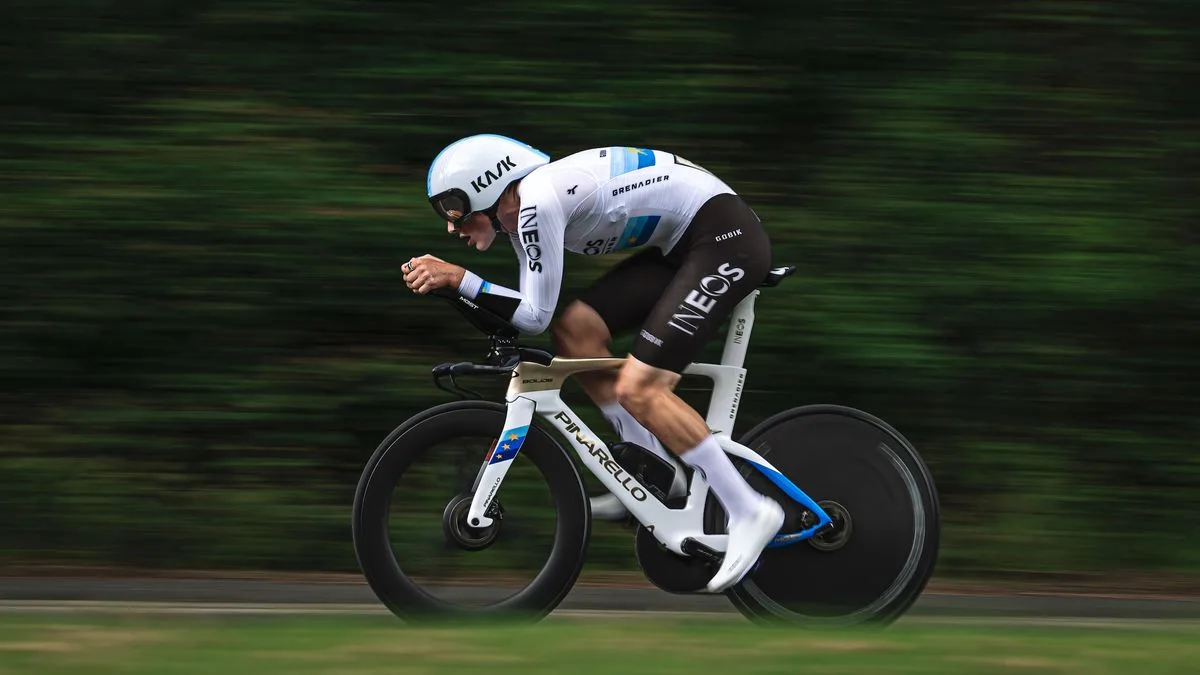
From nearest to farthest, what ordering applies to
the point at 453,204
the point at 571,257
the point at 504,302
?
the point at 504,302 < the point at 453,204 < the point at 571,257

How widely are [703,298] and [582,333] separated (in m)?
0.48

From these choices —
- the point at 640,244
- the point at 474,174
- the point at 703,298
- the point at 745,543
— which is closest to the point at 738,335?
the point at 703,298

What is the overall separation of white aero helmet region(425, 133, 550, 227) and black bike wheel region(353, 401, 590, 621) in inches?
27.5

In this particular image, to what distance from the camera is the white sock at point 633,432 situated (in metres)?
5.77

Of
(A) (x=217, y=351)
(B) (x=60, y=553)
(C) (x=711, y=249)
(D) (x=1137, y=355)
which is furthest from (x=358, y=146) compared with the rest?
(D) (x=1137, y=355)

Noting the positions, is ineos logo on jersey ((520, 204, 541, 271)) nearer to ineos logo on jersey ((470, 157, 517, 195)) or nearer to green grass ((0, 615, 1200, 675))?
ineos logo on jersey ((470, 157, 517, 195))

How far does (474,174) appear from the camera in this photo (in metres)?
5.44

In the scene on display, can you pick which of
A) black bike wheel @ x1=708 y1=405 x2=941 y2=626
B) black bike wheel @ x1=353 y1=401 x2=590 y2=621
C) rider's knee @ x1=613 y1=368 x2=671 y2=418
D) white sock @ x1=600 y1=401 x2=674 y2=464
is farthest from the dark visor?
black bike wheel @ x1=708 y1=405 x2=941 y2=626

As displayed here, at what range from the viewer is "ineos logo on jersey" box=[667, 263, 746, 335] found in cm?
554

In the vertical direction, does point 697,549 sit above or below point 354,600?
above

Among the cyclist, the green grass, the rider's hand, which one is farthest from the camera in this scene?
the cyclist

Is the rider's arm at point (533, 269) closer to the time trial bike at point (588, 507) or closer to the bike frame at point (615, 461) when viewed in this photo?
the time trial bike at point (588, 507)

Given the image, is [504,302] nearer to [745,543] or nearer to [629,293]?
[629,293]

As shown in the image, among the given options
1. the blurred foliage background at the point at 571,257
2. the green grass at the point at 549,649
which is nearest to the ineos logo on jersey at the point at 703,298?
the green grass at the point at 549,649
